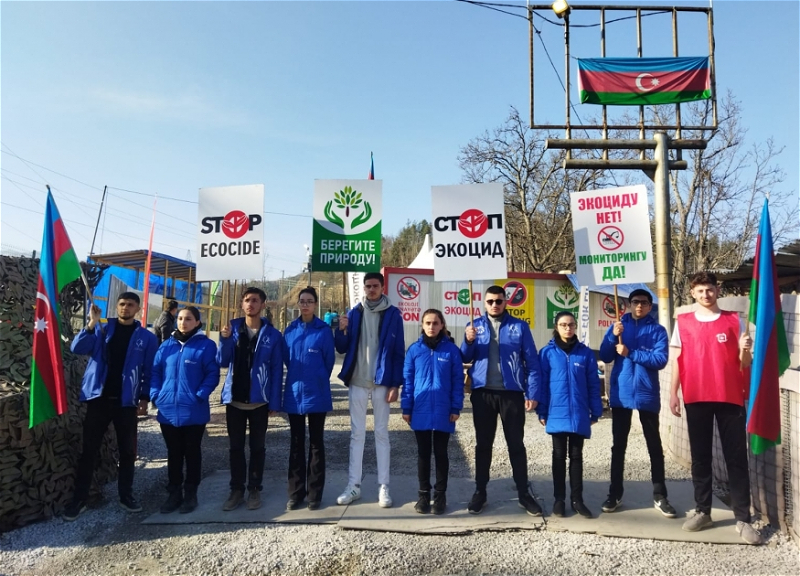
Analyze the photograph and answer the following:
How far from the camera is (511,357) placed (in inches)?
190

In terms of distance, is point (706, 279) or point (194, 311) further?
point (194, 311)

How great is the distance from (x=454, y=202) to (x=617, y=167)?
15.1 feet

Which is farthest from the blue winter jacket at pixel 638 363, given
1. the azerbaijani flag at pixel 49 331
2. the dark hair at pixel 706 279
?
the azerbaijani flag at pixel 49 331

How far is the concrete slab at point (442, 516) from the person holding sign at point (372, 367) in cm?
17

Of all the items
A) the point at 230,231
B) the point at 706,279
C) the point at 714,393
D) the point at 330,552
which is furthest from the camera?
the point at 230,231

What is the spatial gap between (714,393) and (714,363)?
A: 23cm

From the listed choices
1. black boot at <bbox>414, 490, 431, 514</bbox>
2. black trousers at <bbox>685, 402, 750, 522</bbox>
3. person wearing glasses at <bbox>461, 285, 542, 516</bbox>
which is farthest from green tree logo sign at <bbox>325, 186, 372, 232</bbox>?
black trousers at <bbox>685, 402, 750, 522</bbox>

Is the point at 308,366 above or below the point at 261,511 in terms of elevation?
above

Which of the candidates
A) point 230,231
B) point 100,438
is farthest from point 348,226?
point 100,438

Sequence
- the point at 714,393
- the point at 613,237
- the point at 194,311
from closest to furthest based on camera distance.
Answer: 1. the point at 714,393
2. the point at 194,311
3. the point at 613,237

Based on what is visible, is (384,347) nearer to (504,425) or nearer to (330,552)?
(504,425)

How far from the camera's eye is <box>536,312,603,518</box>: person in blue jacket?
4.71 m

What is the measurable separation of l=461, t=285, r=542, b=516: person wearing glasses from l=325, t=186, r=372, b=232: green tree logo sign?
1669 millimetres

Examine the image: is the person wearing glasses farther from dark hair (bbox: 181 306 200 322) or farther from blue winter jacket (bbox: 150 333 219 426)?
dark hair (bbox: 181 306 200 322)
